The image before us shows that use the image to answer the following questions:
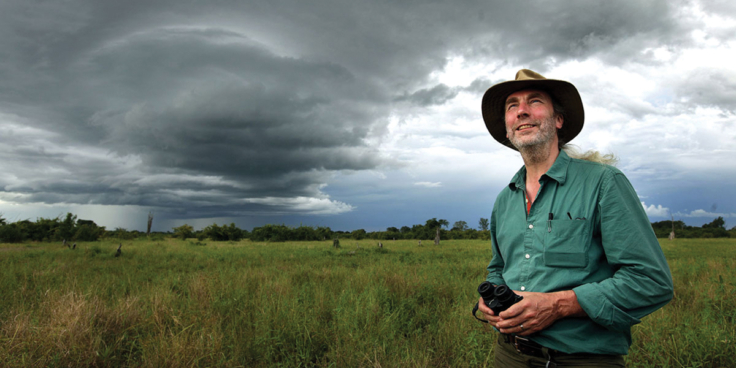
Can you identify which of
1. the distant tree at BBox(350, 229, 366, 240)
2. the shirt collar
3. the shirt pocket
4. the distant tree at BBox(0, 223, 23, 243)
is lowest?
the distant tree at BBox(350, 229, 366, 240)

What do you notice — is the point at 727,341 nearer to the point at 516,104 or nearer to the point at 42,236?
the point at 516,104

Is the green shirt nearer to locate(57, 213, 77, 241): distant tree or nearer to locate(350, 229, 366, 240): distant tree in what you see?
locate(57, 213, 77, 241): distant tree

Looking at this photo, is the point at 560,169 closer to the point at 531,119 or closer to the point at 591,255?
the point at 531,119

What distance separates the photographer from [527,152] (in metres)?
2.05

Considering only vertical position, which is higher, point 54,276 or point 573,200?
point 573,200

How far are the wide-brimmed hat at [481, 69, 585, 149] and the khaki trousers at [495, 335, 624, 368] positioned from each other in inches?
56.6

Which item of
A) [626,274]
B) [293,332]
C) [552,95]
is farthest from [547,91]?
[293,332]

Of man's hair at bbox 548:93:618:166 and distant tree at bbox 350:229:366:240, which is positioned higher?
man's hair at bbox 548:93:618:166

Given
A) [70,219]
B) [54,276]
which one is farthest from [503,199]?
[70,219]

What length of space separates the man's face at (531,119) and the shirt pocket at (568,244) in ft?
1.80

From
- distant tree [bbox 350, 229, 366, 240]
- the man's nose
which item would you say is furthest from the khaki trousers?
distant tree [bbox 350, 229, 366, 240]

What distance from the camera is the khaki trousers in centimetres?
159

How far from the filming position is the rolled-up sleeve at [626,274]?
1.46 meters

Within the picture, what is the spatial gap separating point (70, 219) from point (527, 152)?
41251 millimetres
